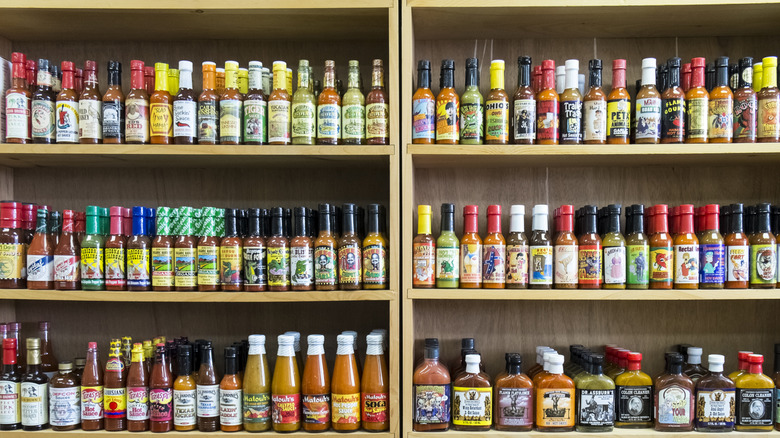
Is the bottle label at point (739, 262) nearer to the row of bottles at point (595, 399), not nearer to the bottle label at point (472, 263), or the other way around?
the row of bottles at point (595, 399)

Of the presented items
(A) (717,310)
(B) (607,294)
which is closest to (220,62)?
(B) (607,294)

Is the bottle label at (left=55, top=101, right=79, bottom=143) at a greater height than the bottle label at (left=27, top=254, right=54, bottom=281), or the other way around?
the bottle label at (left=55, top=101, right=79, bottom=143)

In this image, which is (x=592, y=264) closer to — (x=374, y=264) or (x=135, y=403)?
(x=374, y=264)

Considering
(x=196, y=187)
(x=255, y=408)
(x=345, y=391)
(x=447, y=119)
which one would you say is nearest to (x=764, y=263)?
(x=447, y=119)

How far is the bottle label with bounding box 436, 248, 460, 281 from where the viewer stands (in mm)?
1432

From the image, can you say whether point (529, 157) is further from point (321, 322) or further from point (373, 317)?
point (321, 322)

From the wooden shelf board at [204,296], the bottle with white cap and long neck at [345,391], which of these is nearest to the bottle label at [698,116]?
the wooden shelf board at [204,296]

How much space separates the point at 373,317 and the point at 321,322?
0.51ft

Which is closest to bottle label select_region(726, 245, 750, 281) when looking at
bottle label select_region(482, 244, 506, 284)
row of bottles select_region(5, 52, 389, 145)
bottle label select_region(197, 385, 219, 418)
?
bottle label select_region(482, 244, 506, 284)

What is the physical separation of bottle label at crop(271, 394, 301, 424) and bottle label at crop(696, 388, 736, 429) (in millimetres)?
995

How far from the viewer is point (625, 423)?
1426 millimetres

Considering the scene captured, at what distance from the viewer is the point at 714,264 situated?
1414 mm

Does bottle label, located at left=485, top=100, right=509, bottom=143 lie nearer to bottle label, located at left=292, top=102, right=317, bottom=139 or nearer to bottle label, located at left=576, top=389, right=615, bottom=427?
bottle label, located at left=292, top=102, right=317, bottom=139

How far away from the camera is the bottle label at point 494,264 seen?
1.43 meters
